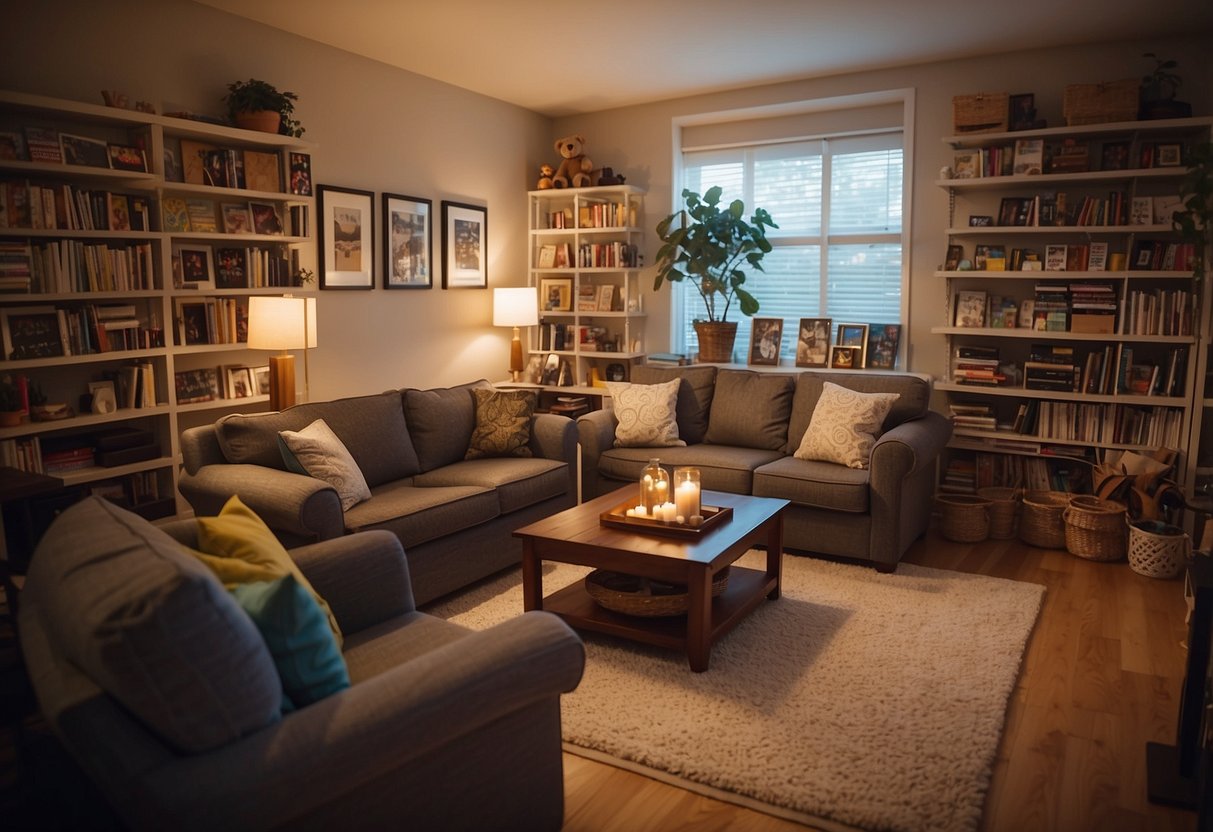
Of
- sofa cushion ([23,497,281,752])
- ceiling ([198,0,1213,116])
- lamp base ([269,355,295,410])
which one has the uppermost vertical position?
ceiling ([198,0,1213,116])

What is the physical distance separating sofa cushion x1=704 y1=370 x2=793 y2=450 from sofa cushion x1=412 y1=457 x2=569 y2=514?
1035mm

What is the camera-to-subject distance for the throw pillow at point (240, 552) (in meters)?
1.82

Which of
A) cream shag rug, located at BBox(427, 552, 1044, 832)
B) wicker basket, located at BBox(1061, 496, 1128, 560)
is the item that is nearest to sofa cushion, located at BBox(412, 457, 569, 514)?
cream shag rug, located at BBox(427, 552, 1044, 832)

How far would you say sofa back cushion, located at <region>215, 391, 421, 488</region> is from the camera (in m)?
3.58

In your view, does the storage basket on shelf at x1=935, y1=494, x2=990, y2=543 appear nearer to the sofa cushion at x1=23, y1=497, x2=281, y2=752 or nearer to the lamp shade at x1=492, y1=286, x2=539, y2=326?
the lamp shade at x1=492, y1=286, x2=539, y2=326

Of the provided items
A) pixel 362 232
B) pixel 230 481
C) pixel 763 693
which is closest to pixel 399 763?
pixel 763 693

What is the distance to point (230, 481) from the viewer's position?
340 centimetres

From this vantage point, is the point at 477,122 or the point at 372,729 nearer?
the point at 372,729

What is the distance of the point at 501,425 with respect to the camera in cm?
446

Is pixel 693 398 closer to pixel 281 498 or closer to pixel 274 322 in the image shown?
pixel 274 322

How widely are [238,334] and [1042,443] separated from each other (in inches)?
171

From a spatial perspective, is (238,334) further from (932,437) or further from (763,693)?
(932,437)

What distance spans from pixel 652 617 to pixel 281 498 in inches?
56.7

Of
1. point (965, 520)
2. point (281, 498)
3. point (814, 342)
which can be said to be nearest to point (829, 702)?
point (281, 498)
